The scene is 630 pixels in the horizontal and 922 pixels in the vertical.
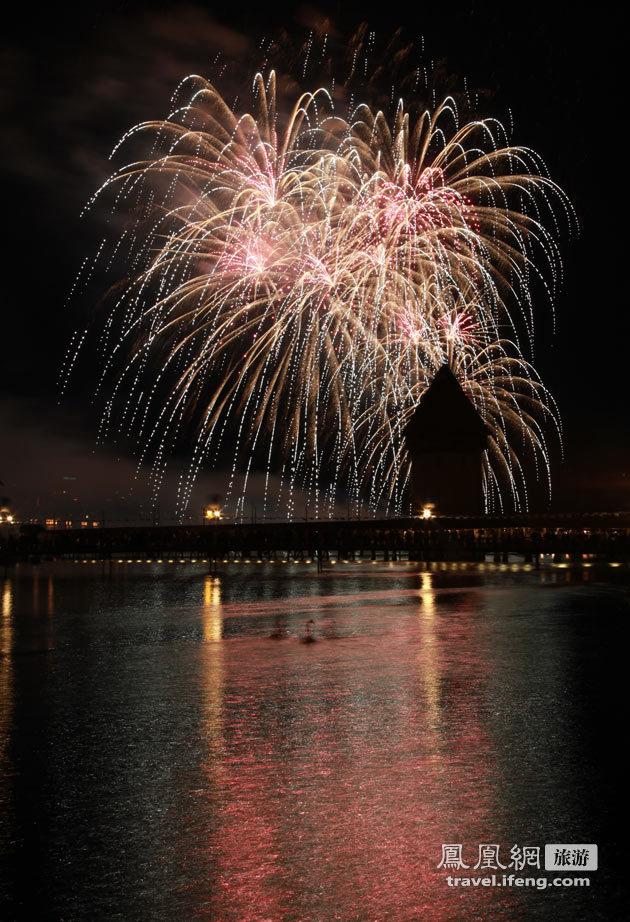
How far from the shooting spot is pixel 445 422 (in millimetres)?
83812

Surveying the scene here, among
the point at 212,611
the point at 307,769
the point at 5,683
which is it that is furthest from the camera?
the point at 212,611

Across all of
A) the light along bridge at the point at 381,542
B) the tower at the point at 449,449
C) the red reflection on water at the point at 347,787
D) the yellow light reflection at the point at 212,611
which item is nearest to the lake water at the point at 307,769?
the red reflection on water at the point at 347,787

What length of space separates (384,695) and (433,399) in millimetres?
74975

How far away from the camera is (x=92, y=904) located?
508cm

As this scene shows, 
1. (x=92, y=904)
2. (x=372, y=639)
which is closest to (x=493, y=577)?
(x=372, y=639)

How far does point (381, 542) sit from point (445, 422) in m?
30.3

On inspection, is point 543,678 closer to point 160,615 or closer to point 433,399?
point 160,615

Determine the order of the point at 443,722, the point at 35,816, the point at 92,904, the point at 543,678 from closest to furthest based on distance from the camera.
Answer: the point at 92,904
the point at 35,816
the point at 443,722
the point at 543,678

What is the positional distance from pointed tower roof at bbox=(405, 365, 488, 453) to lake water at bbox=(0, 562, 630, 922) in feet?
215

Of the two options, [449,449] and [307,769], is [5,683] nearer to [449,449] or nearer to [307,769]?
[307,769]

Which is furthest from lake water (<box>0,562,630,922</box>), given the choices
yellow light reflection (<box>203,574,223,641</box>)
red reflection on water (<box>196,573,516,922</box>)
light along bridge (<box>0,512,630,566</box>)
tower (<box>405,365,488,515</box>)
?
tower (<box>405,365,488,515</box>)

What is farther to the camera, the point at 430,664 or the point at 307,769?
the point at 430,664

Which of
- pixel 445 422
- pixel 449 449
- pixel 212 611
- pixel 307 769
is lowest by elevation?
pixel 307 769

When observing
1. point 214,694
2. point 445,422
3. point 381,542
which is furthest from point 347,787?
point 445,422
